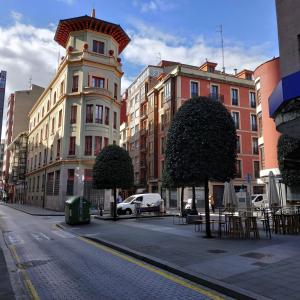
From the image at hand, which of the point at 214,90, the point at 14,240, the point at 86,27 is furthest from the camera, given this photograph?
the point at 214,90

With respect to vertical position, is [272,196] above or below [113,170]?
below

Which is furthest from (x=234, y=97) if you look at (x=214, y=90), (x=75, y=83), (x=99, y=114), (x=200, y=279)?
(x=200, y=279)

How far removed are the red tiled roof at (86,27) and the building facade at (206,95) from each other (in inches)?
394

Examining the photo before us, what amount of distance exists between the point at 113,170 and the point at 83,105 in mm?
19032

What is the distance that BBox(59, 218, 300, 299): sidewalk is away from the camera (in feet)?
20.9

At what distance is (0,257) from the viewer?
10.2 metres

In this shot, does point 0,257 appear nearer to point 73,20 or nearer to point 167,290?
point 167,290

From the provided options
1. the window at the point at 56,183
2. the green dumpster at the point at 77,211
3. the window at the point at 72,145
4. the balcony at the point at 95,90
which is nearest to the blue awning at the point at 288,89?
the green dumpster at the point at 77,211

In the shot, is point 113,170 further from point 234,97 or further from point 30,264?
point 234,97

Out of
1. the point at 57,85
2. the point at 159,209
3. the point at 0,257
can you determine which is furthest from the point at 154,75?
the point at 0,257

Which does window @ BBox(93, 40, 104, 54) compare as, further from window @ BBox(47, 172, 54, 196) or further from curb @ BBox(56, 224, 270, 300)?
curb @ BBox(56, 224, 270, 300)

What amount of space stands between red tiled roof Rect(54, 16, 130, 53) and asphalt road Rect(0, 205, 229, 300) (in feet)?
114

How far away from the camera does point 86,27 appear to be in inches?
1640

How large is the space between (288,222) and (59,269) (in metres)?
9.50
